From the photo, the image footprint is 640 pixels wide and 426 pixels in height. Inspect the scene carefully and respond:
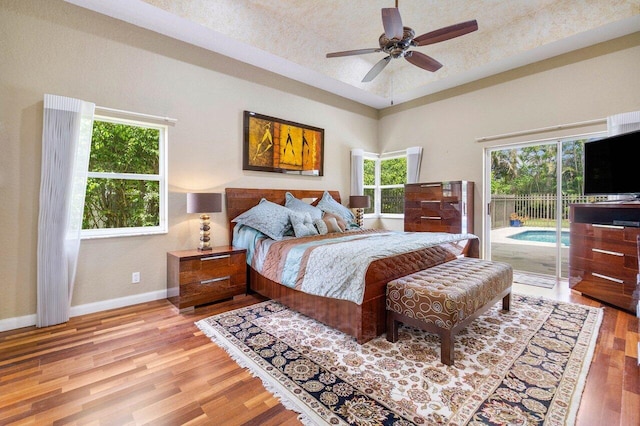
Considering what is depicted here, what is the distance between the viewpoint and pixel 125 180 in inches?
131

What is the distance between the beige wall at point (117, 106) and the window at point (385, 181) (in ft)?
7.18

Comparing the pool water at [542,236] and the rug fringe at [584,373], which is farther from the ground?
the pool water at [542,236]

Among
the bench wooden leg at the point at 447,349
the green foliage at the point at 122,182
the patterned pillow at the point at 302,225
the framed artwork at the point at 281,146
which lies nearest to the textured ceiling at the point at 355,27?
the framed artwork at the point at 281,146

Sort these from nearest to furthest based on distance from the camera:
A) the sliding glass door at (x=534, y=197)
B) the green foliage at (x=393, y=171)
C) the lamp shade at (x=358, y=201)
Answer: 1. the sliding glass door at (x=534, y=197)
2. the lamp shade at (x=358, y=201)
3. the green foliage at (x=393, y=171)

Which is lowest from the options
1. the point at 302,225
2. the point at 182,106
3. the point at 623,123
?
the point at 302,225

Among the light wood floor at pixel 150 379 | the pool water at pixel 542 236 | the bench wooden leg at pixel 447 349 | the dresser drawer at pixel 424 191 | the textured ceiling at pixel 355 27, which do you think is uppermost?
the textured ceiling at pixel 355 27

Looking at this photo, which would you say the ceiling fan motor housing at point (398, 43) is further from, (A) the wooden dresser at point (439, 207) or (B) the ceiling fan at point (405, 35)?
(A) the wooden dresser at point (439, 207)

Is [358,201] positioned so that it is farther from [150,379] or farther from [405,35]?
[150,379]

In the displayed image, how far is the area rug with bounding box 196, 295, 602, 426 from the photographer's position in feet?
5.16

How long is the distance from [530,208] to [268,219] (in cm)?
406

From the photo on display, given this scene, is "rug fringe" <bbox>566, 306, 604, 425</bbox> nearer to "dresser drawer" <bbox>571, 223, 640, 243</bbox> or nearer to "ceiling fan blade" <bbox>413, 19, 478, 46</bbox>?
"dresser drawer" <bbox>571, 223, 640, 243</bbox>

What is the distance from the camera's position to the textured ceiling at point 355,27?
10.4 feet

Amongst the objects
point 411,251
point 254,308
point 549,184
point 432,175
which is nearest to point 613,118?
point 549,184

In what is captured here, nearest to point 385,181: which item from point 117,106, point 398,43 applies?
point 398,43
